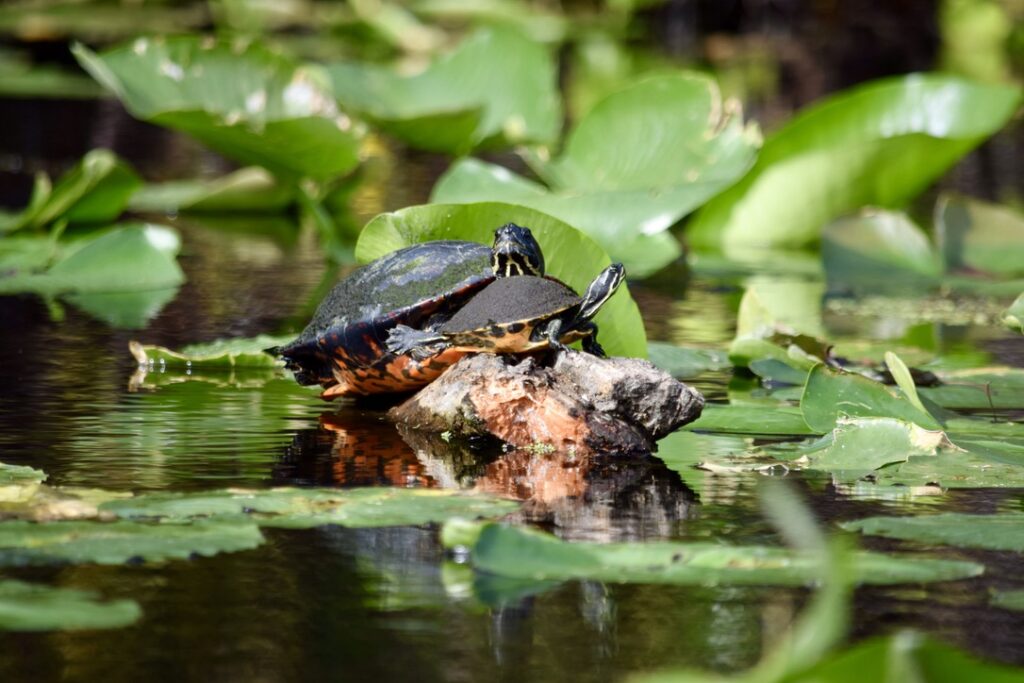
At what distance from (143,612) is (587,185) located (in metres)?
3.22

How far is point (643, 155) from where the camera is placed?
4723mm

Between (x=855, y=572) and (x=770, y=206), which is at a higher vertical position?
(x=770, y=206)

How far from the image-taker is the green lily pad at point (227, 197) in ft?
19.1

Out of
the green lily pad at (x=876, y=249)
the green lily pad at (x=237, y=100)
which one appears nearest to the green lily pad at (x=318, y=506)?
the green lily pad at (x=237, y=100)

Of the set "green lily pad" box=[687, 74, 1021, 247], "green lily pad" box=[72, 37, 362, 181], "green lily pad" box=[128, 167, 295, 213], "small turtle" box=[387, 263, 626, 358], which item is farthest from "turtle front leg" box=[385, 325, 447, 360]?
"green lily pad" box=[128, 167, 295, 213]

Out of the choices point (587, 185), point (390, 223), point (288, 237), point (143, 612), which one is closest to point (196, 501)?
point (143, 612)

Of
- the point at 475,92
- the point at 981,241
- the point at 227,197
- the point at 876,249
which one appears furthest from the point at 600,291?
the point at 475,92

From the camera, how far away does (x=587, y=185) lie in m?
4.80

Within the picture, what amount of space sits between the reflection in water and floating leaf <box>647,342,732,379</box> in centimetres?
80

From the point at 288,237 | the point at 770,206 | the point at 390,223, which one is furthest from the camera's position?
the point at 288,237

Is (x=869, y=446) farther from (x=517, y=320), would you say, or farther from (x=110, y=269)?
(x=110, y=269)

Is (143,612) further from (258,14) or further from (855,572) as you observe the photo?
(258,14)

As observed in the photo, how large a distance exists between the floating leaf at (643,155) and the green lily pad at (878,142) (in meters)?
0.29

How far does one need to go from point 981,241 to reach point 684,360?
1.79 m
